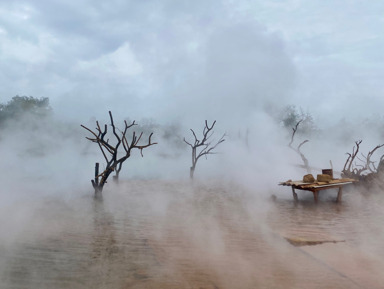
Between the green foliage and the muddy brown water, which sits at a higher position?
the green foliage

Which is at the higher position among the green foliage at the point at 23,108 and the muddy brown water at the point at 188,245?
the green foliage at the point at 23,108

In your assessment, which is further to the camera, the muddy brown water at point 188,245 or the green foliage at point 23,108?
the green foliage at point 23,108

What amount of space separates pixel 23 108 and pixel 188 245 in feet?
94.3

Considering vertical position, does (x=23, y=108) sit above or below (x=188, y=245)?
above

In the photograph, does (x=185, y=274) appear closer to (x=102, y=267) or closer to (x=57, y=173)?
(x=102, y=267)

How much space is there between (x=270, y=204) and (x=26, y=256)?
6744mm

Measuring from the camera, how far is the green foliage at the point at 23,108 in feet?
87.4

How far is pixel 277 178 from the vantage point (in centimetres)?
1562

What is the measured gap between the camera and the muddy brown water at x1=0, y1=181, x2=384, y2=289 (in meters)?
4.19

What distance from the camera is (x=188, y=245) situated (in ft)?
18.3

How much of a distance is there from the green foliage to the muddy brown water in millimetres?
19833

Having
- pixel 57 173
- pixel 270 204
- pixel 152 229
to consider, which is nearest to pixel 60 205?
pixel 152 229

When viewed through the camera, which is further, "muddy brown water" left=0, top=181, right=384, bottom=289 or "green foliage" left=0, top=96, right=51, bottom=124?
"green foliage" left=0, top=96, right=51, bottom=124

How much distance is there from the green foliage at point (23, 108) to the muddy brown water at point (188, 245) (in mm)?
19833
